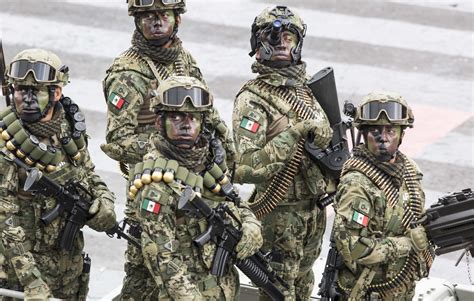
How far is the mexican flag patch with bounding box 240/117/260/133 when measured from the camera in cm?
1399

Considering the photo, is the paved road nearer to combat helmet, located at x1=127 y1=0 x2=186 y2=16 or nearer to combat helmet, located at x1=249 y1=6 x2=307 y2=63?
combat helmet, located at x1=127 y1=0 x2=186 y2=16

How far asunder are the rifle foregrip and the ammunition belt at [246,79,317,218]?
0.99 metres

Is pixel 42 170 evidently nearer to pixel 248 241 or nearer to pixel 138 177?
pixel 138 177

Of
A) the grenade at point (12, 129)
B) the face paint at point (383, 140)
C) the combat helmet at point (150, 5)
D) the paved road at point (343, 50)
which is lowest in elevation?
the grenade at point (12, 129)

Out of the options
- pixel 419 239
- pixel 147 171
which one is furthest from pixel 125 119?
pixel 419 239

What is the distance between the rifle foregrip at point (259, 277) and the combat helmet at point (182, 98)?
50.1 inches

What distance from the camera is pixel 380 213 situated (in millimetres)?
12969

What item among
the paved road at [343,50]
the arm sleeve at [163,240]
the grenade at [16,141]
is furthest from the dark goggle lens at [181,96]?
the paved road at [343,50]

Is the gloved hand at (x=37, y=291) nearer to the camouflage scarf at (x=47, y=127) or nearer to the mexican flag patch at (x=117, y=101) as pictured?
the camouflage scarf at (x=47, y=127)

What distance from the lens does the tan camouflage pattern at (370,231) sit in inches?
505

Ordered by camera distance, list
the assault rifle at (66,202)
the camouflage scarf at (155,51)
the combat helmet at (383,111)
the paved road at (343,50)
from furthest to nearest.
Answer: the paved road at (343,50) → the camouflage scarf at (155,51) → the combat helmet at (383,111) → the assault rifle at (66,202)

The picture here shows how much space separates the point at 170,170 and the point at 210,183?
0.44 meters

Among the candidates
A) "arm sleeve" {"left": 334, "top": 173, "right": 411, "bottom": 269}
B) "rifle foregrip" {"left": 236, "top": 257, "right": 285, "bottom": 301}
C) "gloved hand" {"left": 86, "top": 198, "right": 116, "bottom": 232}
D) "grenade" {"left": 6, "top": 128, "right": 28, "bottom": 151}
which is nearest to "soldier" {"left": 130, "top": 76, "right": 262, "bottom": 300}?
"rifle foregrip" {"left": 236, "top": 257, "right": 285, "bottom": 301}

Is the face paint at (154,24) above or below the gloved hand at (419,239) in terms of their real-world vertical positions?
above
